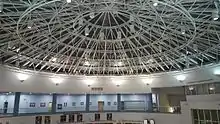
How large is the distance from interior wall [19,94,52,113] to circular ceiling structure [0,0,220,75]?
319 inches

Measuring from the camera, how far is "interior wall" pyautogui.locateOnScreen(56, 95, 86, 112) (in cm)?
4147

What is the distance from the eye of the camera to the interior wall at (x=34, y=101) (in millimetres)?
37125

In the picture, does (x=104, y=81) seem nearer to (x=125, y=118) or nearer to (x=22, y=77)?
(x=125, y=118)

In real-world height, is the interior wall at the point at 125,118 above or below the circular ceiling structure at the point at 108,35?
below

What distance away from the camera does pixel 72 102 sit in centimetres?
4278

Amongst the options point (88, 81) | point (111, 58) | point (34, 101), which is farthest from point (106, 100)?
point (34, 101)

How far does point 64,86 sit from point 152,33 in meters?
18.7

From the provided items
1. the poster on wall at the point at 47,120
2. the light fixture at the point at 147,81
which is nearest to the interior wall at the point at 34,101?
the poster on wall at the point at 47,120

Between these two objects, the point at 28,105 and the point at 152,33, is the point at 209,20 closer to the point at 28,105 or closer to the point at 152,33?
the point at 152,33

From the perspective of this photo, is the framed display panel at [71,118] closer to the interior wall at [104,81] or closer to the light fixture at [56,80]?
the interior wall at [104,81]

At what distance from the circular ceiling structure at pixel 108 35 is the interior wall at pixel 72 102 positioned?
315 inches

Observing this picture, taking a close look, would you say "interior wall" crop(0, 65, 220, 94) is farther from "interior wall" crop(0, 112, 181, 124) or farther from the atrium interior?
"interior wall" crop(0, 112, 181, 124)

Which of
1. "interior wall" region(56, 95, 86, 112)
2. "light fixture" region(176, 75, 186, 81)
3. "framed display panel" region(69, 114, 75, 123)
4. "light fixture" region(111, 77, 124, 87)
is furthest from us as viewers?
"interior wall" region(56, 95, 86, 112)

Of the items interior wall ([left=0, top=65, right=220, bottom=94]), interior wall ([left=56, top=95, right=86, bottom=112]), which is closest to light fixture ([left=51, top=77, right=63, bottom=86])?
interior wall ([left=0, top=65, right=220, bottom=94])
